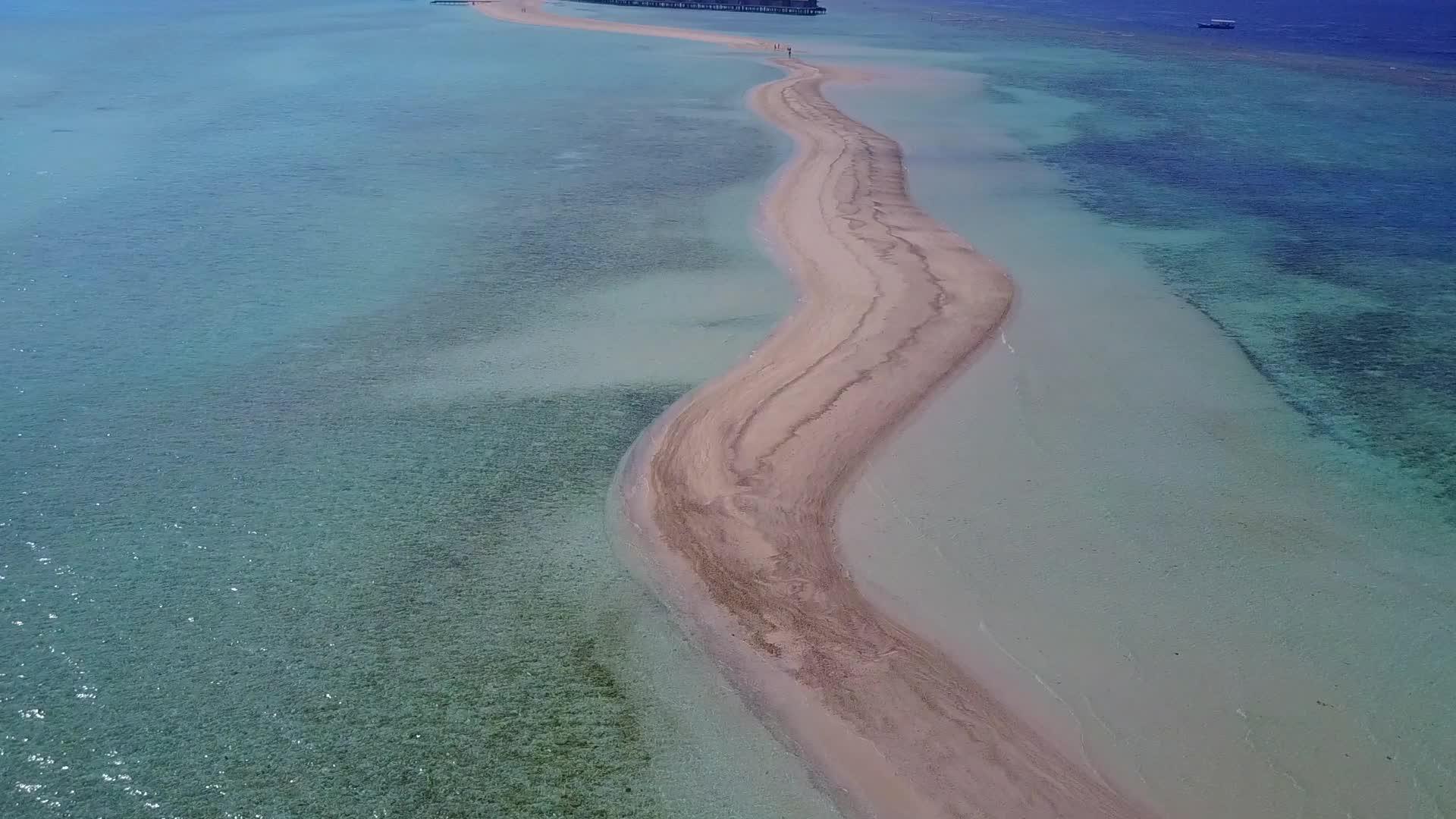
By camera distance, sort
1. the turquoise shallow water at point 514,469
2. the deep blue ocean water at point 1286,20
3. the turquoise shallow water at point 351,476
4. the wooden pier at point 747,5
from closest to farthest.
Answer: the turquoise shallow water at point 351,476 < the turquoise shallow water at point 514,469 < the deep blue ocean water at point 1286,20 < the wooden pier at point 747,5

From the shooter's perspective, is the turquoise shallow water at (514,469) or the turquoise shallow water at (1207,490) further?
the turquoise shallow water at (1207,490)

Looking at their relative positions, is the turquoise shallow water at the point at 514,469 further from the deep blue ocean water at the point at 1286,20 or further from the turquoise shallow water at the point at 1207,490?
the deep blue ocean water at the point at 1286,20

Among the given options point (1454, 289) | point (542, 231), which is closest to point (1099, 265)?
point (1454, 289)

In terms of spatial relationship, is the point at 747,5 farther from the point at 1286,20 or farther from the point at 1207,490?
the point at 1207,490

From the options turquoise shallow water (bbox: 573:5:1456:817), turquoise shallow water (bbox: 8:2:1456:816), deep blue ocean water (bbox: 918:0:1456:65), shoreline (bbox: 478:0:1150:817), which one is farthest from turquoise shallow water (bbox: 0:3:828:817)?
deep blue ocean water (bbox: 918:0:1456:65)

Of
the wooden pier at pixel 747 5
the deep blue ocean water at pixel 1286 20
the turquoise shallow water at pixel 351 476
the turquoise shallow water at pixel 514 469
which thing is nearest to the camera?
the turquoise shallow water at pixel 351 476

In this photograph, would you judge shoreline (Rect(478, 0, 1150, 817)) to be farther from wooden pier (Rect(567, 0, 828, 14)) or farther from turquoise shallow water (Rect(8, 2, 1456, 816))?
wooden pier (Rect(567, 0, 828, 14))

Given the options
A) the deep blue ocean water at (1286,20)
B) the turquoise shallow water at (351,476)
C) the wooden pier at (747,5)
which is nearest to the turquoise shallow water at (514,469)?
the turquoise shallow water at (351,476)
